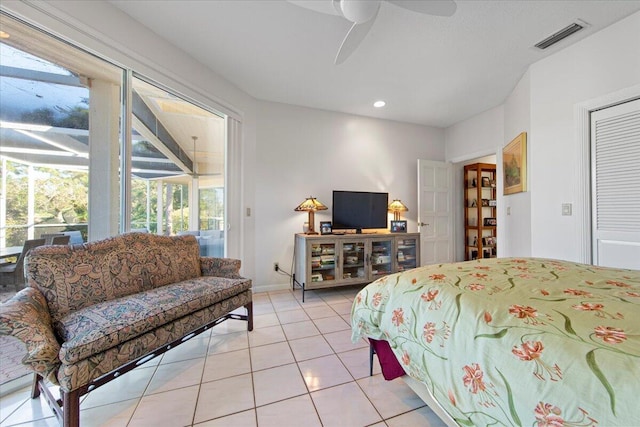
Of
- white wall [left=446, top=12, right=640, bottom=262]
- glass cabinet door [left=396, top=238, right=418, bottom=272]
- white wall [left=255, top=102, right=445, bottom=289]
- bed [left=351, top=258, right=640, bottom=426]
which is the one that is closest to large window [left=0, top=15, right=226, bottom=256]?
white wall [left=255, top=102, right=445, bottom=289]

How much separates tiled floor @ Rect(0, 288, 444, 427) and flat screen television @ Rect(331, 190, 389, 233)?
1.59m

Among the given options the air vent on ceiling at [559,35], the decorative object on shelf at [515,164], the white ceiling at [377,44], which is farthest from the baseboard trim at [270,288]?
the air vent on ceiling at [559,35]

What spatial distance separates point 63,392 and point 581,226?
3.63 m

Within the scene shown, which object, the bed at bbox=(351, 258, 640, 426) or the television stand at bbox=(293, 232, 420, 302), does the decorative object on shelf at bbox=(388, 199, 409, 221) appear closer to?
the television stand at bbox=(293, 232, 420, 302)

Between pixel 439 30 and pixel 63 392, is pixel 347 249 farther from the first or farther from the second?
pixel 63 392

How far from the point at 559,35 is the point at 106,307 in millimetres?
3868

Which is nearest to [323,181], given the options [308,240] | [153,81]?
[308,240]

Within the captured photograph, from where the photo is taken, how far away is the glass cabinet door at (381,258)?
3.44 meters

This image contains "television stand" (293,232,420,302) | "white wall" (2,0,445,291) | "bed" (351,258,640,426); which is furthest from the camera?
"television stand" (293,232,420,302)

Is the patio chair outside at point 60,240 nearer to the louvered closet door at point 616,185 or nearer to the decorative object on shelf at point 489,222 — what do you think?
the louvered closet door at point 616,185

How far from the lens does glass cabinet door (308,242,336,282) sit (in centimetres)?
315

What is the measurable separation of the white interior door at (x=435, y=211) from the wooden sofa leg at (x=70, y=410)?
398 centimetres

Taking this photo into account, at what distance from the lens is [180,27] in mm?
2080

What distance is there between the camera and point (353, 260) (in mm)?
3344
